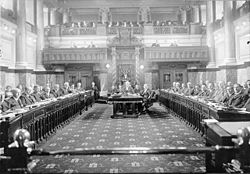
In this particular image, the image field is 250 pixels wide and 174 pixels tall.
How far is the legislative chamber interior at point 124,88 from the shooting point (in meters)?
3.96

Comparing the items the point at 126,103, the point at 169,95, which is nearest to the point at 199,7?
the point at 169,95

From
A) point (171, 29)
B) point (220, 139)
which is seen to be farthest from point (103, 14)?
point (220, 139)

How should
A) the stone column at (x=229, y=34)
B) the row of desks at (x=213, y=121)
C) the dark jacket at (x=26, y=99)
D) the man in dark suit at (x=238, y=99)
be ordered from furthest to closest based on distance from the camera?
the stone column at (x=229, y=34)
the dark jacket at (x=26, y=99)
the man in dark suit at (x=238, y=99)
the row of desks at (x=213, y=121)

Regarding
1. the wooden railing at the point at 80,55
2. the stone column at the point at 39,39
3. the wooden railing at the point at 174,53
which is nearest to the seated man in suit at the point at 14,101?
the stone column at the point at 39,39

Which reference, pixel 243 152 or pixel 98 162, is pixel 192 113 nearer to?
pixel 98 162

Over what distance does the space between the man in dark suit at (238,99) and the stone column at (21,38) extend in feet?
37.0

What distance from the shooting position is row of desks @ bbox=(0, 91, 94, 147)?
505 cm

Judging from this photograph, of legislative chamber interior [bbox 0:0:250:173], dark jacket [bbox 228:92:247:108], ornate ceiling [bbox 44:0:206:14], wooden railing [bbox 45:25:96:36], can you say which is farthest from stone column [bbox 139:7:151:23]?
dark jacket [bbox 228:92:247:108]

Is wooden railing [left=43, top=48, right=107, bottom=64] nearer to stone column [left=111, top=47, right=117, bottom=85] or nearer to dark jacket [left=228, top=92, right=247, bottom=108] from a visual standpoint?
stone column [left=111, top=47, right=117, bottom=85]

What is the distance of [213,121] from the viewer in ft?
14.5

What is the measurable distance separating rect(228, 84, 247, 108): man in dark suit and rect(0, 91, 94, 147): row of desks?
183 inches

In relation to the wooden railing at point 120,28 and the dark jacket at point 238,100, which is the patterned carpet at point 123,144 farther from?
the wooden railing at point 120,28

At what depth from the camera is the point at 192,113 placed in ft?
30.6

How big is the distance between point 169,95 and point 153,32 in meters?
9.31
